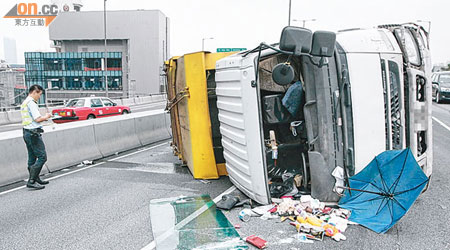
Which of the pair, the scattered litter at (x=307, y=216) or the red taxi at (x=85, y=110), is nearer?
the scattered litter at (x=307, y=216)

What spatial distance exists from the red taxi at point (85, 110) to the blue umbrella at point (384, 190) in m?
15.3

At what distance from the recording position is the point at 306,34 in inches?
157

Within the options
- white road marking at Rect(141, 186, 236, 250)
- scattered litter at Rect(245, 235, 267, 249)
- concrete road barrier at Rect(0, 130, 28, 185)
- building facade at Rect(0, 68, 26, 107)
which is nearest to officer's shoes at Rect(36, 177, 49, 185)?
concrete road barrier at Rect(0, 130, 28, 185)

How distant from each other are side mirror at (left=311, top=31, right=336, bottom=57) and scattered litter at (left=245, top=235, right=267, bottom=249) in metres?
2.17

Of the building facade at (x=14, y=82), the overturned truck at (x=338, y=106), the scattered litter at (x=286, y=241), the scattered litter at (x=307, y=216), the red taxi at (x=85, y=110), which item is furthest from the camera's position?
the building facade at (x=14, y=82)

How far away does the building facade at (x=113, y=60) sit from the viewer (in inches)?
2640

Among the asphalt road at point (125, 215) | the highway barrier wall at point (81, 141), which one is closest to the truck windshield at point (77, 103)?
the highway barrier wall at point (81, 141)

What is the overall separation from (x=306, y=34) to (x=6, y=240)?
4.15 metres

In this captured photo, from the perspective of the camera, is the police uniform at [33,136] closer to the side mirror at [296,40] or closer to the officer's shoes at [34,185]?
the officer's shoes at [34,185]

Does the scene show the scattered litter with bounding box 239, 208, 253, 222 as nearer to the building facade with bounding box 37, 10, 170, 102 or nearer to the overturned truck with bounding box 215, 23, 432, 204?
the overturned truck with bounding box 215, 23, 432, 204

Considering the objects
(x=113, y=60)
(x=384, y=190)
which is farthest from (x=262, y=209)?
(x=113, y=60)

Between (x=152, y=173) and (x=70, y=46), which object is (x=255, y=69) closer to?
(x=152, y=173)

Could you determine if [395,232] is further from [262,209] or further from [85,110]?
[85,110]

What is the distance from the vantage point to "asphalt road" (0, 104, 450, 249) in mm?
3895
